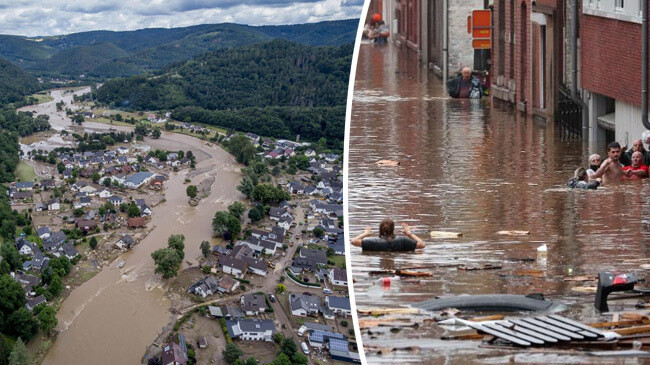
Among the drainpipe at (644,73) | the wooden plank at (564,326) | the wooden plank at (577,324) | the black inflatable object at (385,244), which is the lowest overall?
the wooden plank at (577,324)

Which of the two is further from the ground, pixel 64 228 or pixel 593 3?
pixel 593 3

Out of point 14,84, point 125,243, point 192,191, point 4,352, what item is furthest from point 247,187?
point 14,84

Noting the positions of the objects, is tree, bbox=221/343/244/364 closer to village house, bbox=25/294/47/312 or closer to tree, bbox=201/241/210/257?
village house, bbox=25/294/47/312

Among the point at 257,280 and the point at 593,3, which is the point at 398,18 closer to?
the point at 593,3

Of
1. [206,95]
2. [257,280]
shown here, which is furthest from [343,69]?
[257,280]

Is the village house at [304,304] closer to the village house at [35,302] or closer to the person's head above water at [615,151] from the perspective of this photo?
the village house at [35,302]

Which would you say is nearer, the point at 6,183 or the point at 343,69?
the point at 6,183

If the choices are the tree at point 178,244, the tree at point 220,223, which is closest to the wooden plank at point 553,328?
the tree at point 178,244
